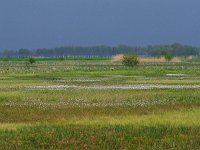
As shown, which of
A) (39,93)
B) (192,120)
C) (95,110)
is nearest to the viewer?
(192,120)

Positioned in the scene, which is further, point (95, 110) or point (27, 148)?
point (95, 110)

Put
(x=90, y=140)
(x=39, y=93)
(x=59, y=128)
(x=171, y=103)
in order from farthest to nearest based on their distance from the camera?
(x=39, y=93)
(x=171, y=103)
(x=59, y=128)
(x=90, y=140)

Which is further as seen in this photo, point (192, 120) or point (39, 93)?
point (39, 93)

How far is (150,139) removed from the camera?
23344 mm

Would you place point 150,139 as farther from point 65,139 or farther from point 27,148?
point 27,148

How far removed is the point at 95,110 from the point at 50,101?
653cm

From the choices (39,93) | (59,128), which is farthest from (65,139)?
(39,93)

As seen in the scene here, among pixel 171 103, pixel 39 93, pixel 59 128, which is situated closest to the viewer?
pixel 59 128

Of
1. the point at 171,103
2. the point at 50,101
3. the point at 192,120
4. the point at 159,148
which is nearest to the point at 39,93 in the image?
the point at 50,101

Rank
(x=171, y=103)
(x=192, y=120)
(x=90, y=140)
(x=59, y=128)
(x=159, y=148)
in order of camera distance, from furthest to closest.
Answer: (x=171, y=103)
(x=192, y=120)
(x=59, y=128)
(x=90, y=140)
(x=159, y=148)

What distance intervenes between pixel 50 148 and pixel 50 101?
17.7m

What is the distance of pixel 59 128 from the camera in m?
26.3

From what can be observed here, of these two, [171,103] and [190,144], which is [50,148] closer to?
[190,144]

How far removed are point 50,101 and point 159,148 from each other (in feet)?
61.8
